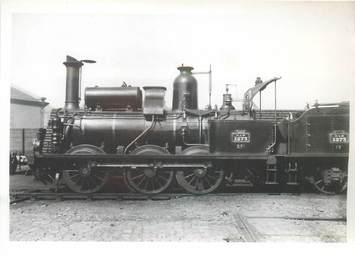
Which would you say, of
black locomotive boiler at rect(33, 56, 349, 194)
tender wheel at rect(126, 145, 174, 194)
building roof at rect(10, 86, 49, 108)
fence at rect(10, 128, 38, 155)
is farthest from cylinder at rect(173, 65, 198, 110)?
fence at rect(10, 128, 38, 155)

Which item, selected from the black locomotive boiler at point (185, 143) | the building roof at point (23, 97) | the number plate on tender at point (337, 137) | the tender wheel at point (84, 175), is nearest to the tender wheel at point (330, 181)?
the black locomotive boiler at point (185, 143)

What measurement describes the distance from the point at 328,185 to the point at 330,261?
3.13 metres

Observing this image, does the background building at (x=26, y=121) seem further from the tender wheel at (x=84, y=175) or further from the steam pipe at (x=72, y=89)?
the tender wheel at (x=84, y=175)

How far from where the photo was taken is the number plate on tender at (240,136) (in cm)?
766

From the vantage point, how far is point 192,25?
5.75 meters

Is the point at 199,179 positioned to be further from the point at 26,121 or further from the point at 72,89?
the point at 26,121

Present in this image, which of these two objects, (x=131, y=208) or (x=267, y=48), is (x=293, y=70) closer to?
(x=267, y=48)

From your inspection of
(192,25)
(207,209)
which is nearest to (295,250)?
(207,209)

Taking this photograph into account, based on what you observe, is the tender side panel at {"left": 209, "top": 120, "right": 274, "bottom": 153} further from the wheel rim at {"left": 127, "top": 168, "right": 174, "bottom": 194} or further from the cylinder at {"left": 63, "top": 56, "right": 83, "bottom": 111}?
the cylinder at {"left": 63, "top": 56, "right": 83, "bottom": 111}

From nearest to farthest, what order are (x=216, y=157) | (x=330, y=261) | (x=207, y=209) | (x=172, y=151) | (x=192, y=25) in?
(x=330, y=261) → (x=192, y=25) → (x=207, y=209) → (x=216, y=157) → (x=172, y=151)

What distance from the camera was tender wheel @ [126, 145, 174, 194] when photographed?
7750 millimetres

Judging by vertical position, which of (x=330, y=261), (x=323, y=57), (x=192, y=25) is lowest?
(x=330, y=261)

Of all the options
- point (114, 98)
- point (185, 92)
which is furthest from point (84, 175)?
point (185, 92)

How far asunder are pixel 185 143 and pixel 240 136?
1.22 metres
